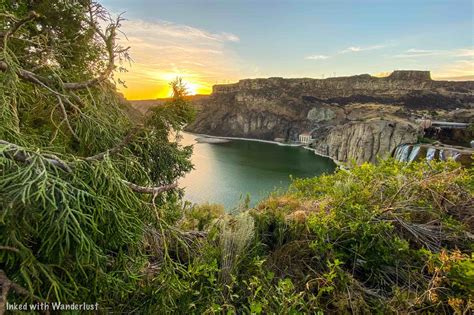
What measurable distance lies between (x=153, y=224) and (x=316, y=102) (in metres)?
72.4

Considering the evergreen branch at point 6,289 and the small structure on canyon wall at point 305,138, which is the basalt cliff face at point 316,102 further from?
the evergreen branch at point 6,289

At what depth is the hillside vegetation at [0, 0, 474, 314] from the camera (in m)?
1.23

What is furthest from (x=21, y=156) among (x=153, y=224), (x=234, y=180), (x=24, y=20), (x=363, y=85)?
(x=363, y=85)

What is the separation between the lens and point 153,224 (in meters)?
2.21

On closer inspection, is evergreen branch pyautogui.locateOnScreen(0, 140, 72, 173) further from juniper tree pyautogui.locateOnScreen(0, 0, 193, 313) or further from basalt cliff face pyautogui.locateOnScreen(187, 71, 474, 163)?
basalt cliff face pyautogui.locateOnScreen(187, 71, 474, 163)

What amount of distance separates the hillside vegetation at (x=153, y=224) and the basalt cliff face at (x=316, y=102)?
43894mm

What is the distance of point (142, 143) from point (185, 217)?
208 centimetres

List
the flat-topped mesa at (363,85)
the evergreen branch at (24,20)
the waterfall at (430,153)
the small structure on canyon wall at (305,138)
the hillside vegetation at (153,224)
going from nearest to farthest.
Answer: the hillside vegetation at (153,224)
the evergreen branch at (24,20)
the waterfall at (430,153)
the small structure on canyon wall at (305,138)
the flat-topped mesa at (363,85)

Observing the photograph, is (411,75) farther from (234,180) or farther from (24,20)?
(24,20)

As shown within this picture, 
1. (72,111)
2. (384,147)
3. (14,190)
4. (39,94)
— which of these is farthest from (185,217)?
(384,147)

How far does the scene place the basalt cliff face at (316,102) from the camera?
59688mm

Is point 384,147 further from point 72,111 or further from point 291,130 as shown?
point 291,130

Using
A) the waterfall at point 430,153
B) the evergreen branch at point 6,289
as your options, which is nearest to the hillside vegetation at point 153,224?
the evergreen branch at point 6,289

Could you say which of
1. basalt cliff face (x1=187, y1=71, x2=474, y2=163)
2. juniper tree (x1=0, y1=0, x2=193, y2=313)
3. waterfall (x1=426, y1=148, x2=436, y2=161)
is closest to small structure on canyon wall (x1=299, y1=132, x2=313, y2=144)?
basalt cliff face (x1=187, y1=71, x2=474, y2=163)
